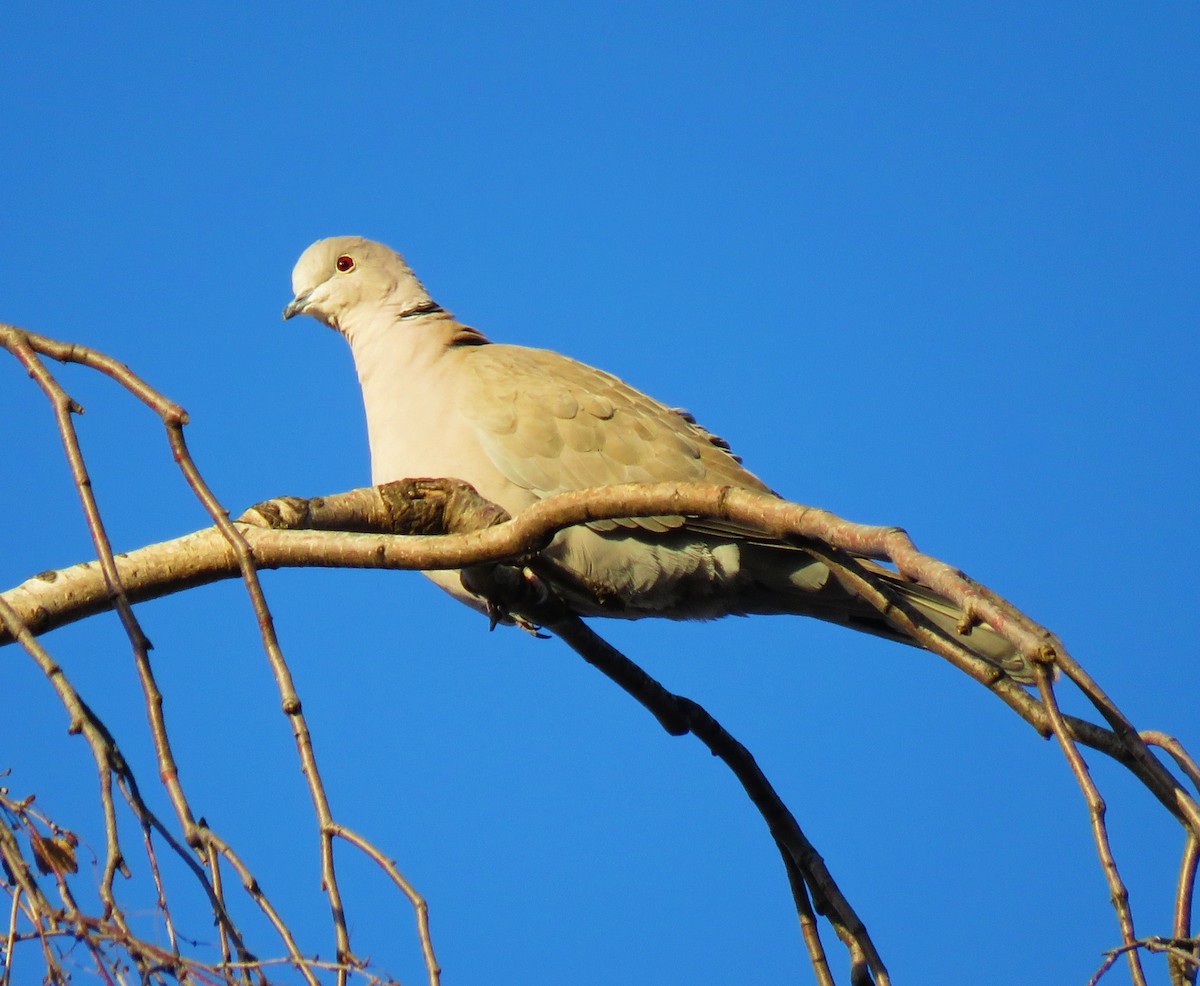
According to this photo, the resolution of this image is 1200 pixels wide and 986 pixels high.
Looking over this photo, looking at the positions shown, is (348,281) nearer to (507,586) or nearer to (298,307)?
(298,307)

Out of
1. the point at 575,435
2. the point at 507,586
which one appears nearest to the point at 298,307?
the point at 575,435

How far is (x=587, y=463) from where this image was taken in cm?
495

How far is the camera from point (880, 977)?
3229 millimetres

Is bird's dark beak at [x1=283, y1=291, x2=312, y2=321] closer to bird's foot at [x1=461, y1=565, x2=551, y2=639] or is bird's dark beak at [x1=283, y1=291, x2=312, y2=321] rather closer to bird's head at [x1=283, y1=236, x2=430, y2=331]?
bird's head at [x1=283, y1=236, x2=430, y2=331]

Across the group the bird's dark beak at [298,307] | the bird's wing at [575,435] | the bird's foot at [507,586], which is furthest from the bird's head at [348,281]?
the bird's foot at [507,586]

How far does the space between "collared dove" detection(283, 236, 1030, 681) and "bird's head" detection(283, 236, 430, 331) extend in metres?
0.35

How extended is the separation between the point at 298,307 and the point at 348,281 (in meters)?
0.29

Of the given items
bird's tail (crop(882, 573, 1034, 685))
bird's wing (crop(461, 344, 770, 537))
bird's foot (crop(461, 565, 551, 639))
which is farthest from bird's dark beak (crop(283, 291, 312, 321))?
bird's tail (crop(882, 573, 1034, 685))

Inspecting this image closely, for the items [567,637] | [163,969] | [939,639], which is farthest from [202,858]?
[567,637]

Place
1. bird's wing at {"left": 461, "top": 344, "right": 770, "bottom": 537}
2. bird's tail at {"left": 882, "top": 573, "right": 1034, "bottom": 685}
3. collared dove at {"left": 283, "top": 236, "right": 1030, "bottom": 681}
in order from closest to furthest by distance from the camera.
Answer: bird's tail at {"left": 882, "top": 573, "right": 1034, "bottom": 685} → collared dove at {"left": 283, "top": 236, "right": 1030, "bottom": 681} → bird's wing at {"left": 461, "top": 344, "right": 770, "bottom": 537}

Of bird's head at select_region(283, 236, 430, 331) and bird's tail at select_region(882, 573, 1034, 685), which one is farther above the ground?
bird's head at select_region(283, 236, 430, 331)

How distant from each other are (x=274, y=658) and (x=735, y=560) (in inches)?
120

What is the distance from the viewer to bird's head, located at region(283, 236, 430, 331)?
230 inches

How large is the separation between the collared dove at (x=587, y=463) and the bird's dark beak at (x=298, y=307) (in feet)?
2.16
